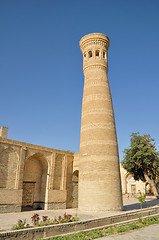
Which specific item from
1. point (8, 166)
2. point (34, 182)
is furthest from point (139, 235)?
point (34, 182)

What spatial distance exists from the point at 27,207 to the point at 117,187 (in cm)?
751

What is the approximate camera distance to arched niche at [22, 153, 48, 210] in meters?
15.8

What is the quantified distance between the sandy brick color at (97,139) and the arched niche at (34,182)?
11.3 ft

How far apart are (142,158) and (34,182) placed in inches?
568

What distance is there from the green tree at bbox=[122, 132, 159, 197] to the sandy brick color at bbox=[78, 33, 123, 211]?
1075cm

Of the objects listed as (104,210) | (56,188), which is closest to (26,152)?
(56,188)

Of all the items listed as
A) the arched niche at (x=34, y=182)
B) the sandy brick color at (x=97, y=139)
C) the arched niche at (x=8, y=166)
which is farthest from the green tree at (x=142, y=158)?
the arched niche at (x=8, y=166)

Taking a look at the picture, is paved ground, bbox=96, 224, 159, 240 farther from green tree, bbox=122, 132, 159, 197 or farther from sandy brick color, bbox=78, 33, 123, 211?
green tree, bbox=122, 132, 159, 197

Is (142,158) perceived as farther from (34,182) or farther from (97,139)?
(34,182)

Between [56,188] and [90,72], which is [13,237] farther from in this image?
[90,72]

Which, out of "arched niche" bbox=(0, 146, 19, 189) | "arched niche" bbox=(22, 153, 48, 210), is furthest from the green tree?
"arched niche" bbox=(0, 146, 19, 189)

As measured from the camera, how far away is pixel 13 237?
5.94 m

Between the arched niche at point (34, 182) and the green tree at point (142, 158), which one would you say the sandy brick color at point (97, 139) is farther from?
the green tree at point (142, 158)

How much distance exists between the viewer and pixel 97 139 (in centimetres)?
1480
